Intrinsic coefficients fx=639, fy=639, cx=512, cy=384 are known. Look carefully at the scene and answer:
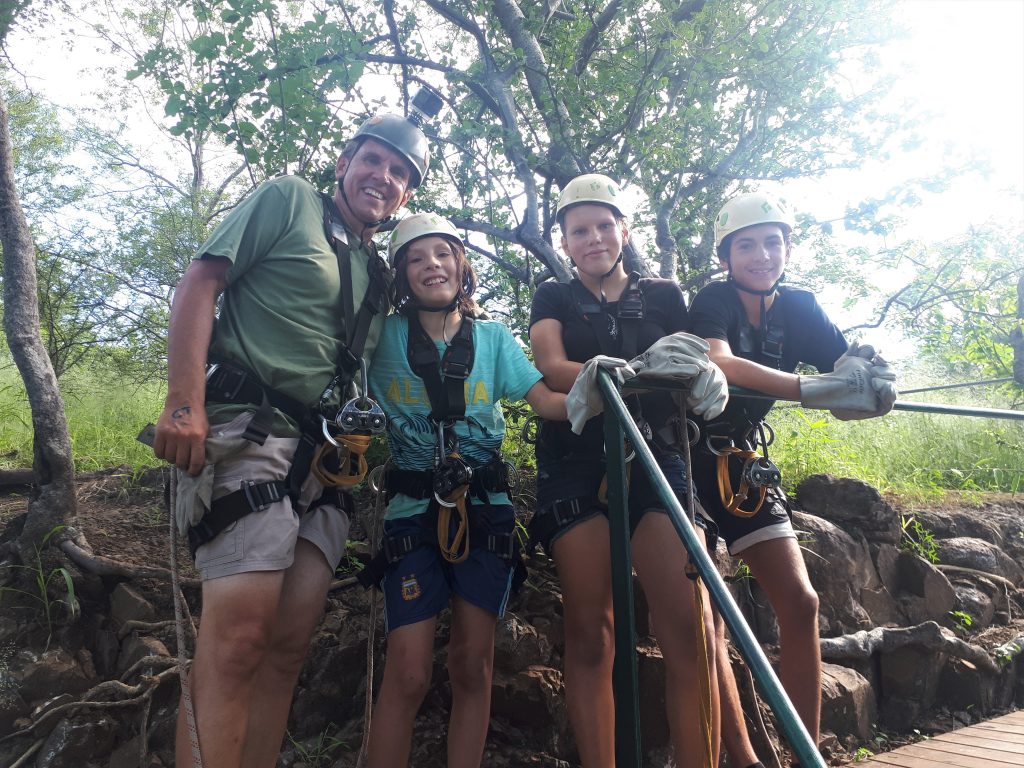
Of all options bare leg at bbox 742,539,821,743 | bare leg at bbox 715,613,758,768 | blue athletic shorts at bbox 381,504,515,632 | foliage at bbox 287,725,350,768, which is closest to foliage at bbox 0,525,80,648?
foliage at bbox 287,725,350,768

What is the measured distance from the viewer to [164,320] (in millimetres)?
7801

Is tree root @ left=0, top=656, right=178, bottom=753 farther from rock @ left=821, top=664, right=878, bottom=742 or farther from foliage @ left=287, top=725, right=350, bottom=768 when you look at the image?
rock @ left=821, top=664, right=878, bottom=742

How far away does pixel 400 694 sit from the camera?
224 centimetres

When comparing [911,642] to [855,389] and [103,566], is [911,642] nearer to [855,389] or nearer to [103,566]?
[855,389]

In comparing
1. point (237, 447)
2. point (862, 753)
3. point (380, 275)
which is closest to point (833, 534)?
point (862, 753)

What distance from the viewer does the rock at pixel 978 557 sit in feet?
18.1

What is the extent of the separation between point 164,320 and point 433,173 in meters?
4.61

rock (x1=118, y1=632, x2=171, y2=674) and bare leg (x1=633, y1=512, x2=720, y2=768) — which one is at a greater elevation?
bare leg (x1=633, y1=512, x2=720, y2=768)

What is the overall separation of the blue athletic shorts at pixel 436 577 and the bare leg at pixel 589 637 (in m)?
0.25

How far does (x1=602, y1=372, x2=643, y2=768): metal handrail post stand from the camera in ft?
6.55

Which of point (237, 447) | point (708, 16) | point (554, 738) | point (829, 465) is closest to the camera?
point (237, 447)

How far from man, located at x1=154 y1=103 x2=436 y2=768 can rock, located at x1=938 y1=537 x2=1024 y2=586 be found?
5.46 m

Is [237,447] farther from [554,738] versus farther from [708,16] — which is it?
[708,16]

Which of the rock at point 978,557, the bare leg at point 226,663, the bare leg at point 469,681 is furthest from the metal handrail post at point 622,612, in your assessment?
the rock at point 978,557
